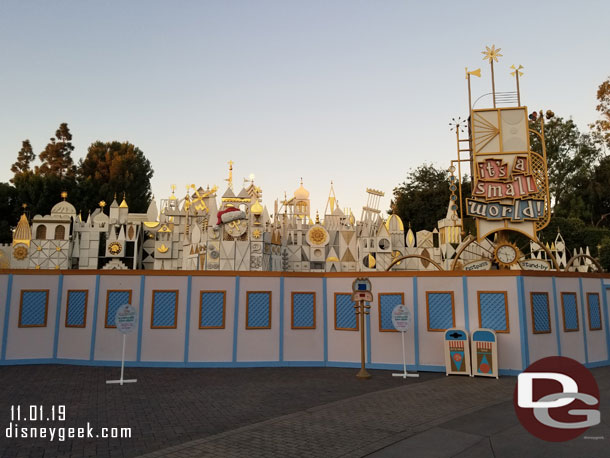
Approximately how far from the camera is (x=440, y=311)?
47.1 feet

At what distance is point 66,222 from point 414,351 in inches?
1296

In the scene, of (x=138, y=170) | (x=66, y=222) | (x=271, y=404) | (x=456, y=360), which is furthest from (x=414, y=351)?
(x=138, y=170)

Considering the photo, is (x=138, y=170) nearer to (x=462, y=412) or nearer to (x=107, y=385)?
(x=107, y=385)

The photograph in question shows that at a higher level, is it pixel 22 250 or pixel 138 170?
pixel 138 170

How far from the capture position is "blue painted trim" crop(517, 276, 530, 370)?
43.8 feet

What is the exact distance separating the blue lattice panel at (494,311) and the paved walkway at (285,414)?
182cm

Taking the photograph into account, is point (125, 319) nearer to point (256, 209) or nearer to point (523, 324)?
point (523, 324)

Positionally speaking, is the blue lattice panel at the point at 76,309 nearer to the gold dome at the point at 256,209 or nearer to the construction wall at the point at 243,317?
the construction wall at the point at 243,317

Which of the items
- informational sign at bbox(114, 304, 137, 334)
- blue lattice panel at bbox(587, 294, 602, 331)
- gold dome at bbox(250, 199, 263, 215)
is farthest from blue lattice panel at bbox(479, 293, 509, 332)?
gold dome at bbox(250, 199, 263, 215)

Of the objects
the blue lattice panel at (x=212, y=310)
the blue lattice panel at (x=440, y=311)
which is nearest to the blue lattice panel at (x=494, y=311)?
the blue lattice panel at (x=440, y=311)

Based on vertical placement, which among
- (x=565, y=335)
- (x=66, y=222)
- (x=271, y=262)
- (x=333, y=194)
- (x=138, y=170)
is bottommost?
(x=565, y=335)

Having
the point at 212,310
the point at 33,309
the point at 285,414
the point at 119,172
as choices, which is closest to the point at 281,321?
the point at 212,310

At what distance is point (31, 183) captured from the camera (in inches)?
2130

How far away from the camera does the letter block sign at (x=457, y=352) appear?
13.3m
